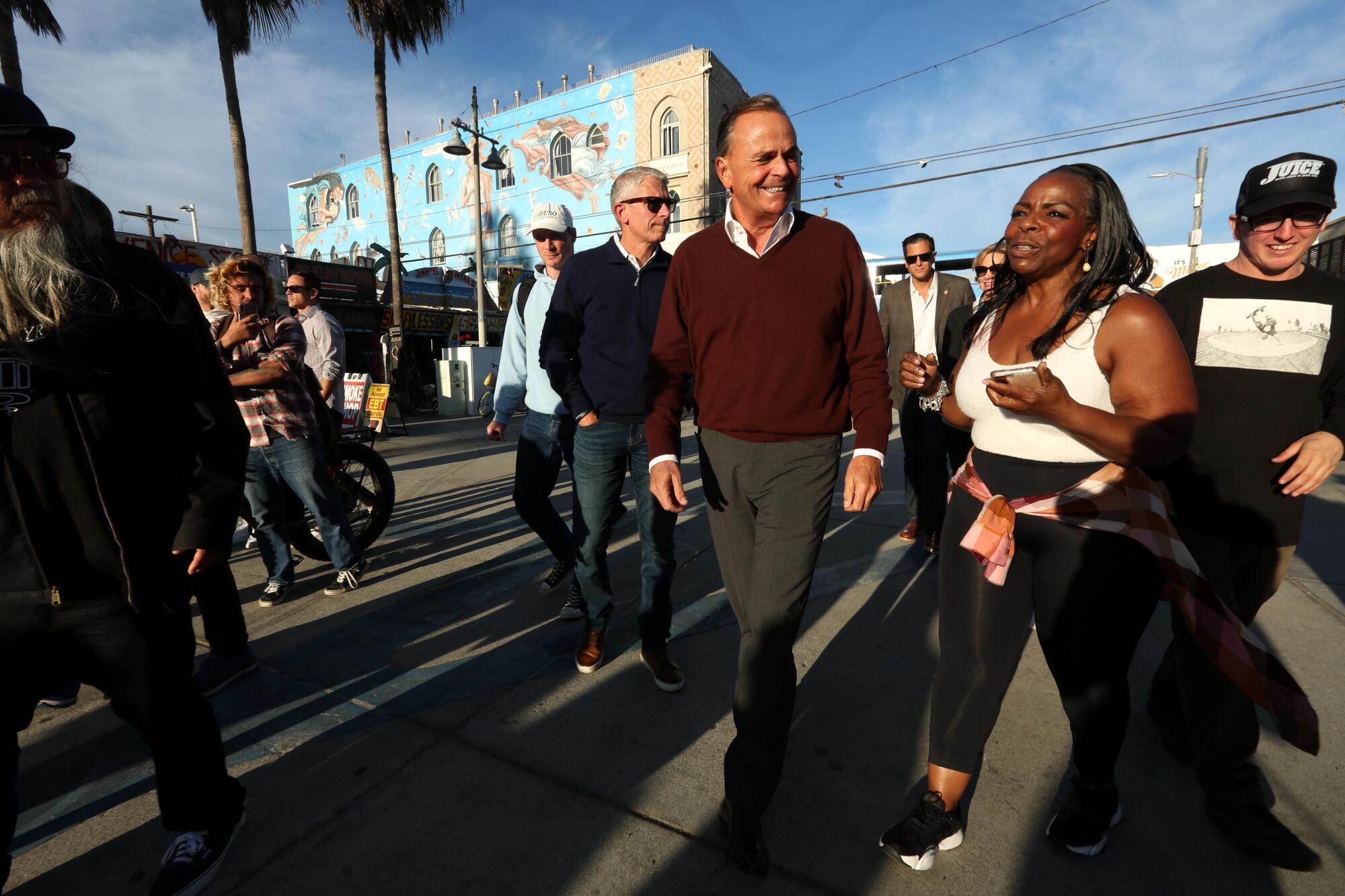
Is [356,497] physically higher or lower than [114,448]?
lower

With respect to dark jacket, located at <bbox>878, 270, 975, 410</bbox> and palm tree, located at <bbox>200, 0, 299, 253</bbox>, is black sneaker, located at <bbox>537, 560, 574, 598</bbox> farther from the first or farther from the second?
palm tree, located at <bbox>200, 0, 299, 253</bbox>

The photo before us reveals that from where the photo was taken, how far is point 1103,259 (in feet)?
5.09

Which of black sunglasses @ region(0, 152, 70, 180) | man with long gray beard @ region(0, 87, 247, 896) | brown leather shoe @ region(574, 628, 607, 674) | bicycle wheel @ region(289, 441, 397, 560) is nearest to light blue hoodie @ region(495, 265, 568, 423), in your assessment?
brown leather shoe @ region(574, 628, 607, 674)

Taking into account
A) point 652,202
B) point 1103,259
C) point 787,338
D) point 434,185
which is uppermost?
point 434,185

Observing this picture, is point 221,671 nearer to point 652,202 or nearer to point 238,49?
point 652,202

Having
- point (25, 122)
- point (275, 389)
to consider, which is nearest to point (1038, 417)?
point (25, 122)

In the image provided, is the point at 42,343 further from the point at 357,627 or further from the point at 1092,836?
the point at 1092,836

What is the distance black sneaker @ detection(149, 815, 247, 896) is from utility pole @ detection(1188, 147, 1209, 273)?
93.4 ft

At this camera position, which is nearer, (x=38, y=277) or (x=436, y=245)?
(x=38, y=277)

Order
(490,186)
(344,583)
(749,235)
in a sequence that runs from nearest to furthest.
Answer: (749,235), (344,583), (490,186)

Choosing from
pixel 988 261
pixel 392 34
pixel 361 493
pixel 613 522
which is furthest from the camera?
pixel 392 34

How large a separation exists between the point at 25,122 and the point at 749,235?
64.6 inches

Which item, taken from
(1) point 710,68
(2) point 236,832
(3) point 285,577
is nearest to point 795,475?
(2) point 236,832

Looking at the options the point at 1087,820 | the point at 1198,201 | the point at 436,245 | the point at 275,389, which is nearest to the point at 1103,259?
the point at 1087,820
